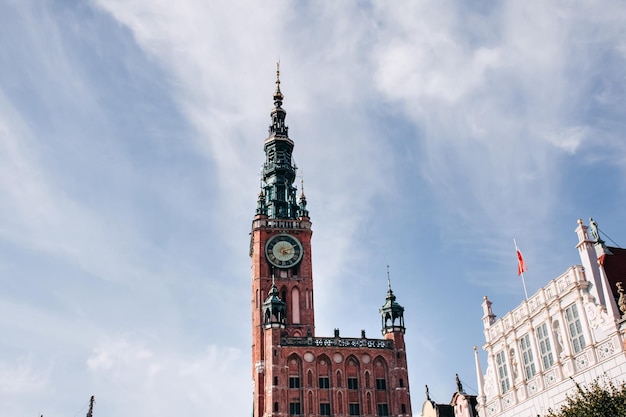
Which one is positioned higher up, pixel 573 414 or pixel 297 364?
pixel 297 364

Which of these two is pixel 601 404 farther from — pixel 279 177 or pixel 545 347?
pixel 279 177

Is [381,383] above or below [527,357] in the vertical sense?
above

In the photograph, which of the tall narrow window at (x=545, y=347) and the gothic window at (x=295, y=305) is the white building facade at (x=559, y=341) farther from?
the gothic window at (x=295, y=305)

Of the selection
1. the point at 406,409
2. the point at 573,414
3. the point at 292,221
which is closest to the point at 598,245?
the point at 573,414

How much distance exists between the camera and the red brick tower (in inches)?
3275

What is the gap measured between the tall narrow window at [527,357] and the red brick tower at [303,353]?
39973 millimetres

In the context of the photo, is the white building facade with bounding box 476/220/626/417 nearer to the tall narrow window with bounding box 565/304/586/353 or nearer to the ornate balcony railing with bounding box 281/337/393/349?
the tall narrow window with bounding box 565/304/586/353

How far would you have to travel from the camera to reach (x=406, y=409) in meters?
84.2

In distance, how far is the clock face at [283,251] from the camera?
10162cm

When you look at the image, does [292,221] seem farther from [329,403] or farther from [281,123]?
[329,403]

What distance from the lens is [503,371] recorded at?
4947cm

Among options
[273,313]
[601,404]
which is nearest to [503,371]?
[601,404]

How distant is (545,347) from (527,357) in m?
2.48

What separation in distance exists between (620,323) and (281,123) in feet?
286
